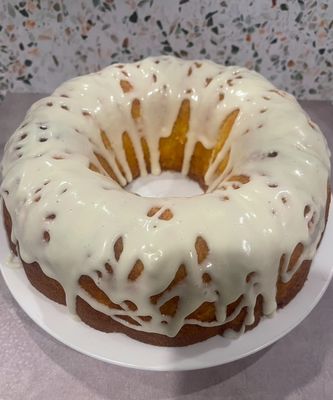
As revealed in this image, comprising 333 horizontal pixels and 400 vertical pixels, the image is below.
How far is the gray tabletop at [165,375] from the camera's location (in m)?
1.04

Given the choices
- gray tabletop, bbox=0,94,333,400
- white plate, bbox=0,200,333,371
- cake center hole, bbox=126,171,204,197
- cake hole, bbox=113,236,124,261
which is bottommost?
gray tabletop, bbox=0,94,333,400

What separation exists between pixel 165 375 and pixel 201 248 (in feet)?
1.17

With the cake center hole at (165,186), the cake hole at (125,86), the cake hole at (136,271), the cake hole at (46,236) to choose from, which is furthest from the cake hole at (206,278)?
the cake hole at (125,86)

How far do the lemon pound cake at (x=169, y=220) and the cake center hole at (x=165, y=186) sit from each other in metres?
0.11

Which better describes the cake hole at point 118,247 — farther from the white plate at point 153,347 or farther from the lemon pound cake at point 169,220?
the white plate at point 153,347

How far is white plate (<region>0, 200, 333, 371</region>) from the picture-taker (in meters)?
0.91

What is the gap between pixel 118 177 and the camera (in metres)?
1.23

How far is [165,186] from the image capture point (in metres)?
1.28

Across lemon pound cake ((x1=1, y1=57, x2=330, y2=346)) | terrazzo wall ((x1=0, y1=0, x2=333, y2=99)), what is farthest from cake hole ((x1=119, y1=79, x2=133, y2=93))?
terrazzo wall ((x1=0, y1=0, x2=333, y2=99))

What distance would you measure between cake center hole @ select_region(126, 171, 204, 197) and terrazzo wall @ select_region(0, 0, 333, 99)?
1.67 feet

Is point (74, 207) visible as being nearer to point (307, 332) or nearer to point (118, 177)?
point (118, 177)

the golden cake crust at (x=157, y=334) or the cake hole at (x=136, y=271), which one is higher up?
the cake hole at (x=136, y=271)

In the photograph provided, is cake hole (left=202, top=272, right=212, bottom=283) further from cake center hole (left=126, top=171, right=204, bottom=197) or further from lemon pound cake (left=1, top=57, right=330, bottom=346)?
cake center hole (left=126, top=171, right=204, bottom=197)

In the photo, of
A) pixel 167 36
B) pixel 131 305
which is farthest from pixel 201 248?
pixel 167 36
